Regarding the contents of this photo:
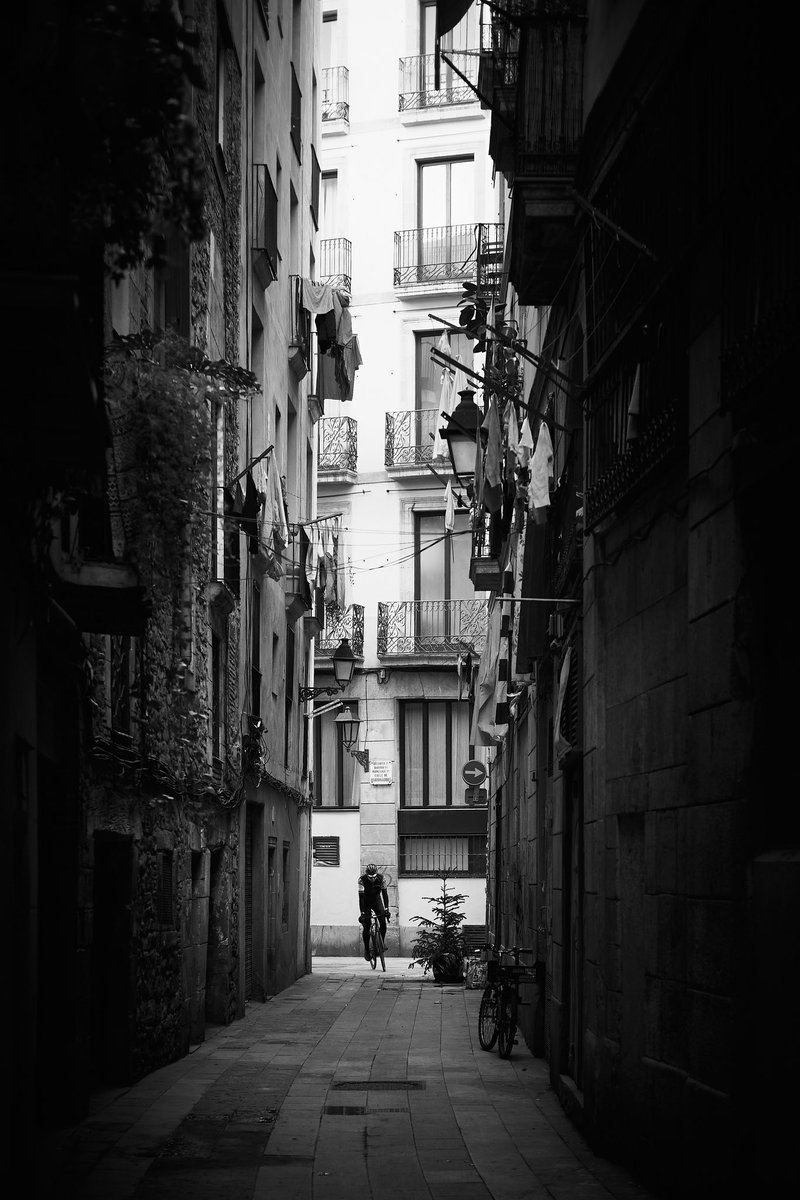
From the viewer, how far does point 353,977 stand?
1163 inches

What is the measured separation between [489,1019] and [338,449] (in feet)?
80.4

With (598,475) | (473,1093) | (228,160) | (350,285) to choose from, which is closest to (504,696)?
(228,160)

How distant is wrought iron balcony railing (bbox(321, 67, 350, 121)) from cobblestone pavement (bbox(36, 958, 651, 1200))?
91.2 ft

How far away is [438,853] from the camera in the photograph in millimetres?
37750

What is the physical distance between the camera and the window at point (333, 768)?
38.1 meters

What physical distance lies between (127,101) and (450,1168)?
680 cm

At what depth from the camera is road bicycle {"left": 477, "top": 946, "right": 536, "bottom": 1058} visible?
52.0 ft

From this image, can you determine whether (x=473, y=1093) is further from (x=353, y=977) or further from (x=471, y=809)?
(x=471, y=809)

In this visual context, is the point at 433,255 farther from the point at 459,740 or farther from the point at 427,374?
the point at 459,740

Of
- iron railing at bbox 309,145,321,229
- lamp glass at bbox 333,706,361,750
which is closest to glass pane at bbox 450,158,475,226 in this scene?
iron railing at bbox 309,145,321,229

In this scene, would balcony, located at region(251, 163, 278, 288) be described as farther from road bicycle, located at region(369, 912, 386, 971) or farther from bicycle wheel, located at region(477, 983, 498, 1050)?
road bicycle, located at region(369, 912, 386, 971)

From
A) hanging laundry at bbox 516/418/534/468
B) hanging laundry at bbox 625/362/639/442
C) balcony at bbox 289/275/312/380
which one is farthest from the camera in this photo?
balcony at bbox 289/275/312/380

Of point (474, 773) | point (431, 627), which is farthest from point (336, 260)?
point (474, 773)

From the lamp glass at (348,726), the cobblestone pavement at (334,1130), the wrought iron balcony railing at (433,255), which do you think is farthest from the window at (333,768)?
the cobblestone pavement at (334,1130)
